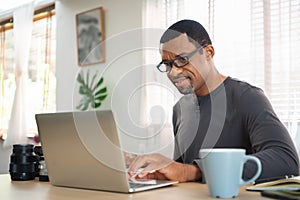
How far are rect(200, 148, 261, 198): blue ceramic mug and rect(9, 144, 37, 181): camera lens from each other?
1.97ft

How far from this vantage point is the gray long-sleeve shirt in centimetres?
125

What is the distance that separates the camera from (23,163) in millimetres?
1310

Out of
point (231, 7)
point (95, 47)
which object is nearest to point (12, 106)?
point (95, 47)

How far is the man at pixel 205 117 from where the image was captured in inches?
48.0

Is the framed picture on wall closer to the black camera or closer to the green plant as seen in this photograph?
the green plant

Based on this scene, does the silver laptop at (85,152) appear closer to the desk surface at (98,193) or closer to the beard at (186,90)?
the desk surface at (98,193)

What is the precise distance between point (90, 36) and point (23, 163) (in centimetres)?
269

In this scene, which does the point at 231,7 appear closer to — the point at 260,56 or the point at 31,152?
the point at 260,56

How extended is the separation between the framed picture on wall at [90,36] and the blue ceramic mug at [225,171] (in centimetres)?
279

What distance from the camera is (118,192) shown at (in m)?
0.99

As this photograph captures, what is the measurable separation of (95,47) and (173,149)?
2272 millimetres

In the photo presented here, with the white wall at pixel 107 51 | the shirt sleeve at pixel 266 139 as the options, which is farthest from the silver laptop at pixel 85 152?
the white wall at pixel 107 51

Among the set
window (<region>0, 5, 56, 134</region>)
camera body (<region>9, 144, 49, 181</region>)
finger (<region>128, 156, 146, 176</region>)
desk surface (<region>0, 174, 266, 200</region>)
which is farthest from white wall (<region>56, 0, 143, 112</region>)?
desk surface (<region>0, 174, 266, 200</region>)

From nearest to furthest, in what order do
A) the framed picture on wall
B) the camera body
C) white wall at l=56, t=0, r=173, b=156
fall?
the camera body, white wall at l=56, t=0, r=173, b=156, the framed picture on wall
